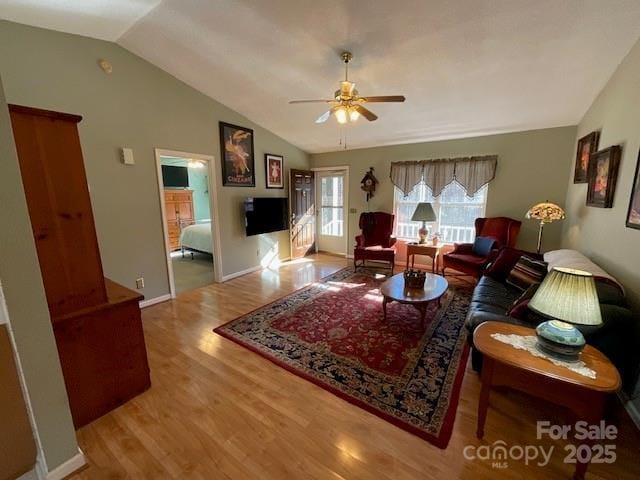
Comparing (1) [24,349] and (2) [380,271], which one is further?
(2) [380,271]

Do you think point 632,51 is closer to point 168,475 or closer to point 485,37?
point 485,37

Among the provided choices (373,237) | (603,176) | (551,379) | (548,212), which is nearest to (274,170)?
(373,237)

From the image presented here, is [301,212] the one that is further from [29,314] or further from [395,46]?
[29,314]

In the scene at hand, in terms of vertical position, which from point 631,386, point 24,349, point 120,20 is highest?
point 120,20

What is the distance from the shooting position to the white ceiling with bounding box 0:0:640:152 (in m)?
2.02

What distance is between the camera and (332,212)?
235 inches

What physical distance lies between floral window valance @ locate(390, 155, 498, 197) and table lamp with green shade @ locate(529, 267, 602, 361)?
11.2 ft

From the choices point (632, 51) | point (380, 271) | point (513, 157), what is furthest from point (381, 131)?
point (632, 51)

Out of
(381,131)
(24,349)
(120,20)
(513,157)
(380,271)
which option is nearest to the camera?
(24,349)

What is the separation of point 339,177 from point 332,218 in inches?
36.4

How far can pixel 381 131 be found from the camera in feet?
14.3

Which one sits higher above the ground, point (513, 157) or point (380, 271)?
point (513, 157)

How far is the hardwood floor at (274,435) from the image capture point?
1361 millimetres

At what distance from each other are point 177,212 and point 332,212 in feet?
12.5
